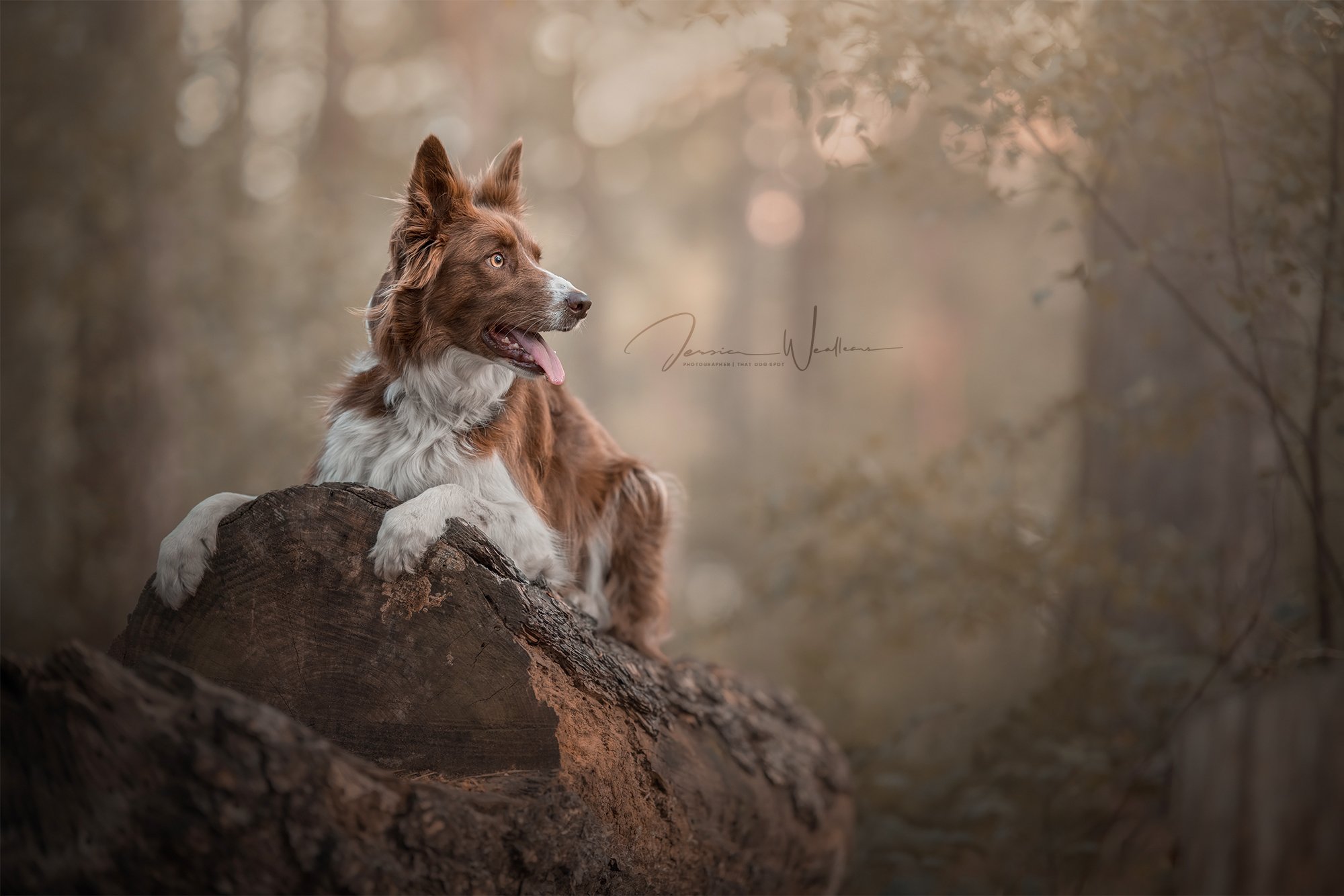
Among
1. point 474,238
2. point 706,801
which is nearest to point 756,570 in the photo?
point 706,801

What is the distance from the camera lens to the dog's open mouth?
10.4 feet

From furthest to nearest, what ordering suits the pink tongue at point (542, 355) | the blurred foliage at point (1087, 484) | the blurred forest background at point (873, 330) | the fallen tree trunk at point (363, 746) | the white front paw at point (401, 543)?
the blurred forest background at point (873, 330)
the blurred foliage at point (1087, 484)
the pink tongue at point (542, 355)
the white front paw at point (401, 543)
the fallen tree trunk at point (363, 746)

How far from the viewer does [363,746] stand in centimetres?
256

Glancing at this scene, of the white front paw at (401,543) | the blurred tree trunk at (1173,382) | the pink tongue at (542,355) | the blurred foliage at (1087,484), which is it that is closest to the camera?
the white front paw at (401,543)

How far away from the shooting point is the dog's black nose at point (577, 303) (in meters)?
3.17

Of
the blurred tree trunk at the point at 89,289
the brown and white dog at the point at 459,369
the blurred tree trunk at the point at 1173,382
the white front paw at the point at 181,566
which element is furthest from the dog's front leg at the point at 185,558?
the blurred tree trunk at the point at 89,289

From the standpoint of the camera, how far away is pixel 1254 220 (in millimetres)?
4125

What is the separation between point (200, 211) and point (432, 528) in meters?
9.19

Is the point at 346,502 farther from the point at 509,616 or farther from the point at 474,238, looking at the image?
the point at 474,238

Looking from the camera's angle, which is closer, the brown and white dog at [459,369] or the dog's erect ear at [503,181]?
the brown and white dog at [459,369]

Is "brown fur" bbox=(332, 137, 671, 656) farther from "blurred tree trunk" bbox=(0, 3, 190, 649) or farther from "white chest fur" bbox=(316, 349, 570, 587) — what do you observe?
"blurred tree trunk" bbox=(0, 3, 190, 649)

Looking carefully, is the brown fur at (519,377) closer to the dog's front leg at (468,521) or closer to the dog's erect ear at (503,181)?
the dog's erect ear at (503,181)

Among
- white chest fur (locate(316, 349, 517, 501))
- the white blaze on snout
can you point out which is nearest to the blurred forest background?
the white blaze on snout

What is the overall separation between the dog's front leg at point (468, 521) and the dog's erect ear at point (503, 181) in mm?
Result: 1229
